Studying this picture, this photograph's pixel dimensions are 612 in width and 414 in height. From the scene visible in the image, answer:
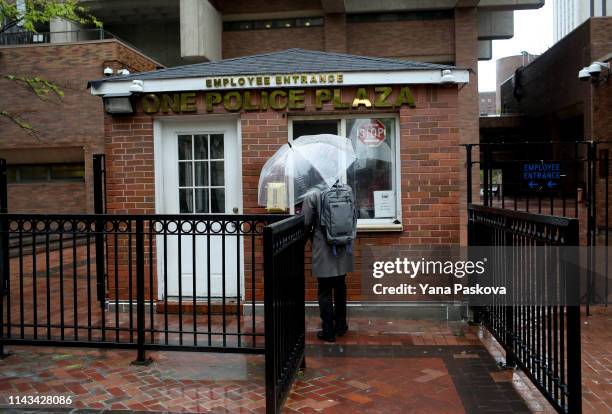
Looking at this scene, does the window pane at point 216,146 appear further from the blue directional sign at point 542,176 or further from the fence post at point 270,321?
the blue directional sign at point 542,176

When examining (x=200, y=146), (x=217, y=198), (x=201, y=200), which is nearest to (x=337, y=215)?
(x=217, y=198)

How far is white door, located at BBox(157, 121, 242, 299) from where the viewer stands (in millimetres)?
7344

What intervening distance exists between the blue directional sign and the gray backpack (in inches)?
112

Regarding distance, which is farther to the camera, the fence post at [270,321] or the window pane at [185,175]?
the window pane at [185,175]

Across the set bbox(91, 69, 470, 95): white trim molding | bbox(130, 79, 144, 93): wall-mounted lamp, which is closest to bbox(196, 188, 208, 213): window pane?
bbox(91, 69, 470, 95): white trim molding

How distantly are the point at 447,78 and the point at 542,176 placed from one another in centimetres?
193

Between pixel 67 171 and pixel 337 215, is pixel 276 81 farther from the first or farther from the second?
pixel 67 171

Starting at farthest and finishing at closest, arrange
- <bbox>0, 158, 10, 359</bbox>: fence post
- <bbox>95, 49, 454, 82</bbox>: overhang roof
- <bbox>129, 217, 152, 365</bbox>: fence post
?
<bbox>95, 49, 454, 82</bbox>: overhang roof
<bbox>0, 158, 10, 359</bbox>: fence post
<bbox>129, 217, 152, 365</bbox>: fence post

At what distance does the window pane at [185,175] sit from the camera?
741cm

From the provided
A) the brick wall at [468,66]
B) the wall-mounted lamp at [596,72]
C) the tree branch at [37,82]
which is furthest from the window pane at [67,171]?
the wall-mounted lamp at [596,72]

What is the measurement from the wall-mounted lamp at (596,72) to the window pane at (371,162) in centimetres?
964

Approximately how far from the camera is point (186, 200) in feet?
24.4

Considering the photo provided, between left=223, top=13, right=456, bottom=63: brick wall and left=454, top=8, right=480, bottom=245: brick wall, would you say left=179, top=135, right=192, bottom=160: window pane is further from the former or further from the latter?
left=223, top=13, right=456, bottom=63: brick wall

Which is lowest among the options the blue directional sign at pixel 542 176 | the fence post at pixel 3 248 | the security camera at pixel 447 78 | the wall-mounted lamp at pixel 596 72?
the fence post at pixel 3 248
